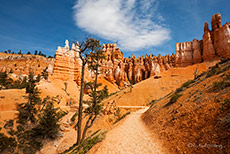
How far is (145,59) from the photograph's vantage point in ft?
251

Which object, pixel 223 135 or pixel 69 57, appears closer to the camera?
pixel 223 135

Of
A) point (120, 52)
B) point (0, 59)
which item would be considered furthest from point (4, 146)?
point (0, 59)

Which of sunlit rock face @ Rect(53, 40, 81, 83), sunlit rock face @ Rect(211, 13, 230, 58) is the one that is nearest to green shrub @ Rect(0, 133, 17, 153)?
sunlit rock face @ Rect(53, 40, 81, 83)

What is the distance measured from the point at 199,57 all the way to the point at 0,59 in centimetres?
13198

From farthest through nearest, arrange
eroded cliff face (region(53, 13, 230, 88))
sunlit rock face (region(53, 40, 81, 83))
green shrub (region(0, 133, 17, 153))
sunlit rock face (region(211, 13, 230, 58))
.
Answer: sunlit rock face (region(53, 40, 81, 83)) < eroded cliff face (region(53, 13, 230, 88)) < sunlit rock face (region(211, 13, 230, 58)) < green shrub (region(0, 133, 17, 153))

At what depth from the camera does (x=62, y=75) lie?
50.4 meters

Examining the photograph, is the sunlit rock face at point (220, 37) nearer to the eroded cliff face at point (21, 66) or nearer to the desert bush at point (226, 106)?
the desert bush at point (226, 106)

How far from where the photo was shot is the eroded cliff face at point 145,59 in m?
47.2

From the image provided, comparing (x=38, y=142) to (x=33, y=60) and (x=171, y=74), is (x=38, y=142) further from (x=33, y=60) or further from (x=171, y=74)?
(x=33, y=60)

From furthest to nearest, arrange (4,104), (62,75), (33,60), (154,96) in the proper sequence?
(33,60)
(62,75)
(154,96)
(4,104)

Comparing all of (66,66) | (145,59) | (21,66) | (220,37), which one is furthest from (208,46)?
(21,66)

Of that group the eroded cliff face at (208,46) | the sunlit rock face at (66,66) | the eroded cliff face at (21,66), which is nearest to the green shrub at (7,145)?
the sunlit rock face at (66,66)

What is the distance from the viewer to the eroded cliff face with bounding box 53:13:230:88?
4723 cm

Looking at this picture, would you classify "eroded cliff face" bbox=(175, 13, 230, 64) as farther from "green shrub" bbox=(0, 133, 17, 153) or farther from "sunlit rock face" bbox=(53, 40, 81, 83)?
"green shrub" bbox=(0, 133, 17, 153)
